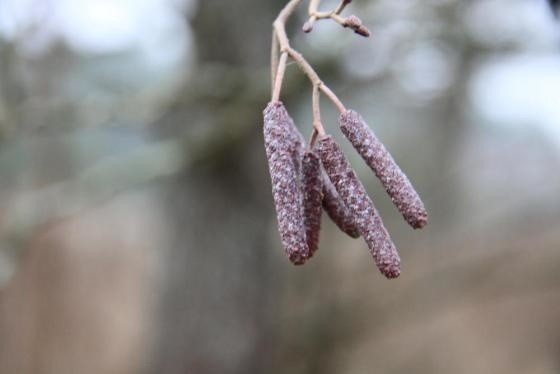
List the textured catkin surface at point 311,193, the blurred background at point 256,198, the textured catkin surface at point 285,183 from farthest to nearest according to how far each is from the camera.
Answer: the blurred background at point 256,198 < the textured catkin surface at point 311,193 < the textured catkin surface at point 285,183

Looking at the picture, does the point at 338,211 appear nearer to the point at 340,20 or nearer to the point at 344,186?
the point at 344,186

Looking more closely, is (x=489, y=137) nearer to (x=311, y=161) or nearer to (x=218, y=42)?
(x=218, y=42)

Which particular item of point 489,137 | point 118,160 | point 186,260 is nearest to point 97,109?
point 118,160

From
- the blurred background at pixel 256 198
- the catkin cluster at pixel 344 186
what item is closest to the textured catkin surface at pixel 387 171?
the catkin cluster at pixel 344 186

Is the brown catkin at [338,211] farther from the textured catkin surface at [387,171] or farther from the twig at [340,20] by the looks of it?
the twig at [340,20]

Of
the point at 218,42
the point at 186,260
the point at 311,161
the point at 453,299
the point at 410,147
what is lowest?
the point at 453,299

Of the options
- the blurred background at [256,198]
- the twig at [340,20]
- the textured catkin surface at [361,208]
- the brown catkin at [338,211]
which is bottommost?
the blurred background at [256,198]
